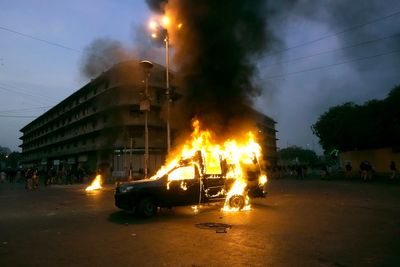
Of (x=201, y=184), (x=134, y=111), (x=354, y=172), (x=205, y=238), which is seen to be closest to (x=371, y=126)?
(x=354, y=172)

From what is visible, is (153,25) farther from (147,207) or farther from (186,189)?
(147,207)

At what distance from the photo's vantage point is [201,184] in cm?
1182

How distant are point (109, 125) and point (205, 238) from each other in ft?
78.9

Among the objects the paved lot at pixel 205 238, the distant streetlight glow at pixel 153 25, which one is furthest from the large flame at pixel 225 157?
the distant streetlight glow at pixel 153 25

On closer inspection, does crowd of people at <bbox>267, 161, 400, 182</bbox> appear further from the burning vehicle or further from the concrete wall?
the burning vehicle

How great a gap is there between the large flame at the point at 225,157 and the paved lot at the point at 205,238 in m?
1.15

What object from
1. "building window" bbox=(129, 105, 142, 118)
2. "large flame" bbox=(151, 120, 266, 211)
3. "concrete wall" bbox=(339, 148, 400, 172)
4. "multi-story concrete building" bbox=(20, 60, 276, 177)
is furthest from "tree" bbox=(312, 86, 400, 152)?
"building window" bbox=(129, 105, 142, 118)

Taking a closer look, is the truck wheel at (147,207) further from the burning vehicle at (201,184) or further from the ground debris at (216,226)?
the ground debris at (216,226)

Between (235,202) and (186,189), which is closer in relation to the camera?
(186,189)

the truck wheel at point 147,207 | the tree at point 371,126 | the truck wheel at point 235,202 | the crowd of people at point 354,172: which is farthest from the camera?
the tree at point 371,126

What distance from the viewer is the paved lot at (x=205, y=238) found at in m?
6.00

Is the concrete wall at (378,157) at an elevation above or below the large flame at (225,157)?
above

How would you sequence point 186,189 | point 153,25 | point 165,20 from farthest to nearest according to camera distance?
point 153,25, point 165,20, point 186,189

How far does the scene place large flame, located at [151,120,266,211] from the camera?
12164 millimetres
